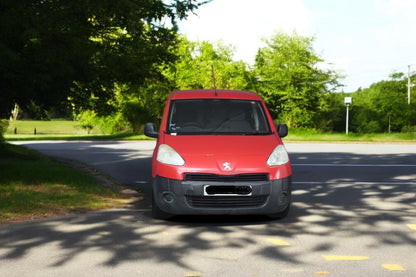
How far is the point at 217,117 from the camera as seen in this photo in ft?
25.3

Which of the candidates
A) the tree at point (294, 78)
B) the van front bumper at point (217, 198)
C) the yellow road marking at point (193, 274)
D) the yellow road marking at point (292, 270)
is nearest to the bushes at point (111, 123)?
the tree at point (294, 78)

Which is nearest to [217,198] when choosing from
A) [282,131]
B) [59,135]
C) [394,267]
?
[282,131]

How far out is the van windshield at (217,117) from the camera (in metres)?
7.50

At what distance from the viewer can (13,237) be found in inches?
230

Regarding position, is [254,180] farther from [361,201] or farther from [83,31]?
[83,31]

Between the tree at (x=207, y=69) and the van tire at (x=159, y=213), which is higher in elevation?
the tree at (x=207, y=69)

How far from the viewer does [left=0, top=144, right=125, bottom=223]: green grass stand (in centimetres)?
750

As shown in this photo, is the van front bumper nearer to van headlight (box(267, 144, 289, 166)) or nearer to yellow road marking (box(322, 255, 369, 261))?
van headlight (box(267, 144, 289, 166))

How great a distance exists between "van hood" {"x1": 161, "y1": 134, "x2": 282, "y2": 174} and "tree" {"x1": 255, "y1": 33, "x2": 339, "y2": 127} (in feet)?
155

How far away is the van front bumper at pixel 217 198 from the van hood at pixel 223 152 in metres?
0.18

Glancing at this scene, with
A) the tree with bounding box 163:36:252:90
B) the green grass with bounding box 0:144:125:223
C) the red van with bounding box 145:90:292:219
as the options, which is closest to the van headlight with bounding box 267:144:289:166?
the red van with bounding box 145:90:292:219

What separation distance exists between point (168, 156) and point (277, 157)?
4.61 ft

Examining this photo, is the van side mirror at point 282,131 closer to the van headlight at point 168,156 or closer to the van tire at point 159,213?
the van headlight at point 168,156

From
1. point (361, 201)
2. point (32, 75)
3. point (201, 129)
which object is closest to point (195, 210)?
point (201, 129)
